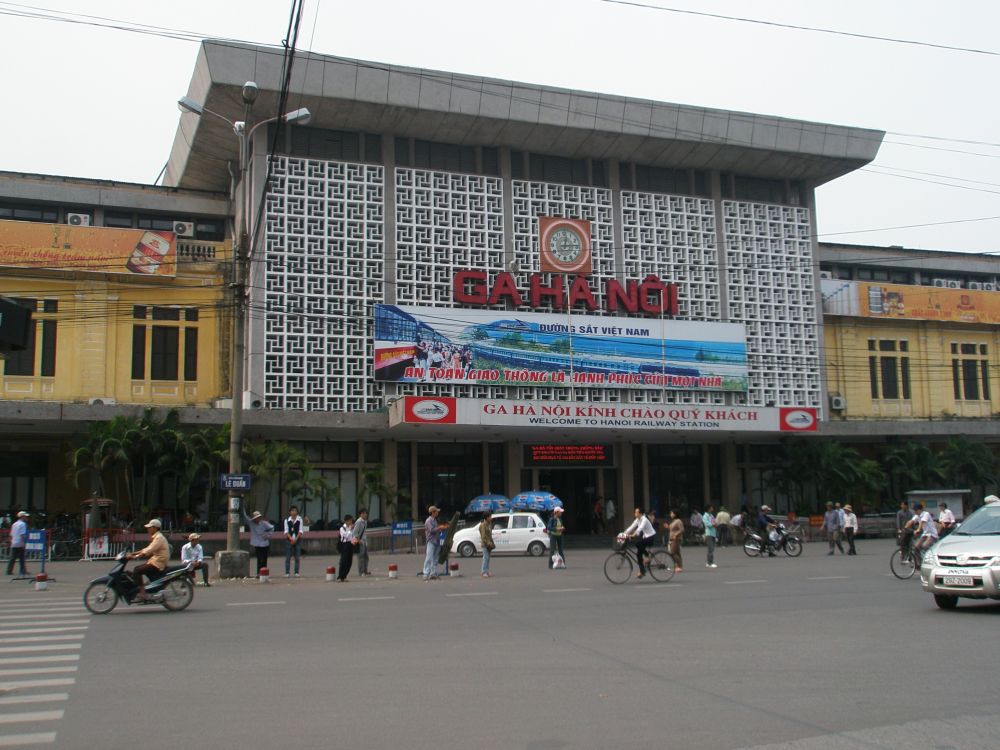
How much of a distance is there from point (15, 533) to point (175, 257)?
48.8ft

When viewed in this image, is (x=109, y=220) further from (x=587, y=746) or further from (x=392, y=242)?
(x=587, y=746)

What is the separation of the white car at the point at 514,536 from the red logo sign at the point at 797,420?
12.5 m

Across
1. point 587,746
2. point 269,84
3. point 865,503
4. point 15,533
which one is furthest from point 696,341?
point 587,746

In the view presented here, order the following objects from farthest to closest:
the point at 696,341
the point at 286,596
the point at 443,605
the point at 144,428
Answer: the point at 696,341
the point at 144,428
the point at 286,596
the point at 443,605

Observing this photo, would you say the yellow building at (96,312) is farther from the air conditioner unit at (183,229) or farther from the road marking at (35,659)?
the road marking at (35,659)

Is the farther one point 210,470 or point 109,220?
point 109,220

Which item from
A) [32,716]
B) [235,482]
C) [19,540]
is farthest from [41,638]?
[19,540]

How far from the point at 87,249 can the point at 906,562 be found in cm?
2802

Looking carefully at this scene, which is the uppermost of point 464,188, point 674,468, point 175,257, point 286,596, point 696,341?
point 464,188

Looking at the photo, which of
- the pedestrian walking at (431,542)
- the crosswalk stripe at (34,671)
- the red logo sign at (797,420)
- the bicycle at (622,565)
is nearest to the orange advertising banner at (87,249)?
the pedestrian walking at (431,542)

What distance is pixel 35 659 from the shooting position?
10789 millimetres

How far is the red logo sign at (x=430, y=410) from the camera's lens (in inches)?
1299

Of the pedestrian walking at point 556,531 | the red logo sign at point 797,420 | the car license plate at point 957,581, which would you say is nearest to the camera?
the car license plate at point 957,581

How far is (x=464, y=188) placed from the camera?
125ft
